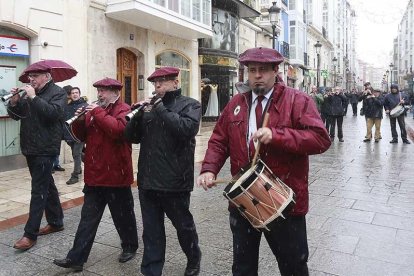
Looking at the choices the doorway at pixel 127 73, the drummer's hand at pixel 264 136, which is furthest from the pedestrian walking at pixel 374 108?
the drummer's hand at pixel 264 136

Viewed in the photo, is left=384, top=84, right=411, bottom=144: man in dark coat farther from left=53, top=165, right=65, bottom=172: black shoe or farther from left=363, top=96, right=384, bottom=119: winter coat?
left=53, top=165, right=65, bottom=172: black shoe

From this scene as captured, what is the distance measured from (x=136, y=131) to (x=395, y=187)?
5.41m

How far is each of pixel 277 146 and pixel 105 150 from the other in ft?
6.62

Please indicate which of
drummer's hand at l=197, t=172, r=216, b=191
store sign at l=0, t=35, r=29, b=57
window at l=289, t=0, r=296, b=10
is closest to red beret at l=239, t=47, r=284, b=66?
drummer's hand at l=197, t=172, r=216, b=191

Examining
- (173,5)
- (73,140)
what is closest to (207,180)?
(73,140)

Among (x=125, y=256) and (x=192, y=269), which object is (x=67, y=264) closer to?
(x=125, y=256)

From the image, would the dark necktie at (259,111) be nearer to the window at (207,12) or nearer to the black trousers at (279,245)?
the black trousers at (279,245)

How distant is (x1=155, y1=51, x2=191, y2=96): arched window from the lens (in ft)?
47.1

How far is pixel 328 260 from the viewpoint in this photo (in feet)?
13.3

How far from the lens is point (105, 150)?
3955 mm

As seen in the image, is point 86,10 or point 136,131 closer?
point 136,131

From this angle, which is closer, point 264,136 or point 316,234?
point 264,136

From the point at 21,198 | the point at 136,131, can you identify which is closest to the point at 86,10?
the point at 21,198

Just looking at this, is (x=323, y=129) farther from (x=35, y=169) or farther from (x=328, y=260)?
(x=35, y=169)
